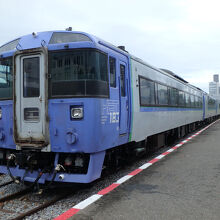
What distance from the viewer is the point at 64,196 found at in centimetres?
482

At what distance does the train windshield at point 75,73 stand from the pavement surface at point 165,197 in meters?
1.80

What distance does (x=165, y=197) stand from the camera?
4375 mm

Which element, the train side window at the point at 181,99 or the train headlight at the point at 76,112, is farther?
the train side window at the point at 181,99

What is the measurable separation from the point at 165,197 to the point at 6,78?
368cm

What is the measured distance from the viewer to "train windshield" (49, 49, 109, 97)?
4.63 metres

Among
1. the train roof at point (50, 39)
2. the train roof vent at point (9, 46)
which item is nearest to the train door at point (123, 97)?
the train roof at point (50, 39)

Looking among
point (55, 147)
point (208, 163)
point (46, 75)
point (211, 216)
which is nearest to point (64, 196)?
point (55, 147)

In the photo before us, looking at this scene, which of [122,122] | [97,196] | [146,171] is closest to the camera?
[97,196]

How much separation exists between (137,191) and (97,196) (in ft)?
2.49

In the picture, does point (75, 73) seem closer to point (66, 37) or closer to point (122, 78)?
point (66, 37)

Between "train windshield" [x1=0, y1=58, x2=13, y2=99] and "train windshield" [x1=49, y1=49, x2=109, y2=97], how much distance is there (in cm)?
98

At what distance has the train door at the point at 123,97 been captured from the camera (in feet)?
18.8

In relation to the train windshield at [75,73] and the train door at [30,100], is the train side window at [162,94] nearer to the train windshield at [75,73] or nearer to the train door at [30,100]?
the train windshield at [75,73]

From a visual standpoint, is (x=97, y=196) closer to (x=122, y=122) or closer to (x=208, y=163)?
(x=122, y=122)
